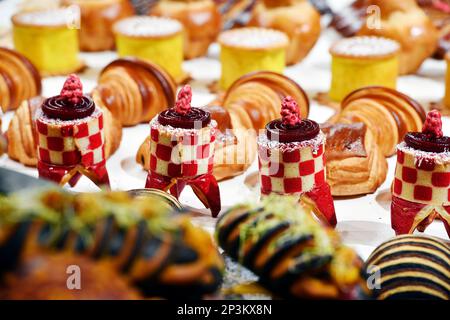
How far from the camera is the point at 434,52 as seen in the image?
4.37 meters

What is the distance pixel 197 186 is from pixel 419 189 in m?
0.69

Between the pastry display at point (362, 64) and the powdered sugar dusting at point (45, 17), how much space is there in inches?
55.3

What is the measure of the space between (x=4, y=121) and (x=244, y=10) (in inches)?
70.3

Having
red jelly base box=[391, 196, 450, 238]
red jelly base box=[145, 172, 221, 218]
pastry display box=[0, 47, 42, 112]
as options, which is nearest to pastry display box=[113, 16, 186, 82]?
pastry display box=[0, 47, 42, 112]

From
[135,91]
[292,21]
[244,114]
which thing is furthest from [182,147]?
[292,21]

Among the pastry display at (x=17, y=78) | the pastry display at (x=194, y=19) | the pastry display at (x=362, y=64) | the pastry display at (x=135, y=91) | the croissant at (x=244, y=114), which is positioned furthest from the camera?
the pastry display at (x=194, y=19)

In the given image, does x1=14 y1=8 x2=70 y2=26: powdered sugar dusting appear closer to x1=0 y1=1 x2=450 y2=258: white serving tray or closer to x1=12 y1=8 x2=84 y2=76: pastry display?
x1=12 y1=8 x2=84 y2=76: pastry display

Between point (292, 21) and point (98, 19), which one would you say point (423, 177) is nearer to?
point (292, 21)

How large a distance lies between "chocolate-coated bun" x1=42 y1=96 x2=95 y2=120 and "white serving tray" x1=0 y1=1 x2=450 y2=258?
40cm

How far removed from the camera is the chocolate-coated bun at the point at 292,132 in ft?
7.24

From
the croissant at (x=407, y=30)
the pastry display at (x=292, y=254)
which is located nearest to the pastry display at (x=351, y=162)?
the pastry display at (x=292, y=254)

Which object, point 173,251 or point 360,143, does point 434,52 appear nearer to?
point 360,143

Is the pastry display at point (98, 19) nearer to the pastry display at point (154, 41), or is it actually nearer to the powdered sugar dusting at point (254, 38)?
the pastry display at point (154, 41)

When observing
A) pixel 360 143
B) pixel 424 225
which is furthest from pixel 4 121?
pixel 424 225
